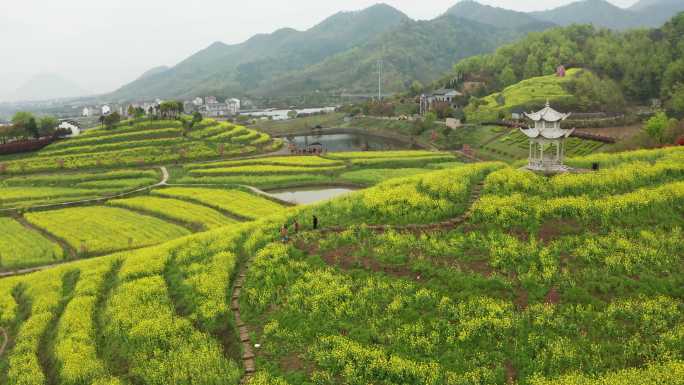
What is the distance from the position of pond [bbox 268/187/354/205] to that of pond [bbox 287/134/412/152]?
117 ft

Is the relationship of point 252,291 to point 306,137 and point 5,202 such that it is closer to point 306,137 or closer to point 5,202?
point 5,202

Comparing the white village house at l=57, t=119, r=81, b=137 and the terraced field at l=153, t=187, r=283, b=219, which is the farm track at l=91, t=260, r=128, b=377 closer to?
the terraced field at l=153, t=187, r=283, b=219

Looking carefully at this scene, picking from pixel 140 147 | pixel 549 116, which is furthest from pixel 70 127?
pixel 549 116

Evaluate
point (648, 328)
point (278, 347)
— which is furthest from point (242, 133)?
point (648, 328)

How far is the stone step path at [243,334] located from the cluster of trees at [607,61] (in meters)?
80.2

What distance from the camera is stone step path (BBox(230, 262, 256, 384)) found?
16845 millimetres

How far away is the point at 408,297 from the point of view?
63.4 feet

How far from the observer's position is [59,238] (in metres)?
39.9

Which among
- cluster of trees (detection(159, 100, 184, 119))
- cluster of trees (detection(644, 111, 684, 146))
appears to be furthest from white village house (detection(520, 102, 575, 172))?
cluster of trees (detection(159, 100, 184, 119))

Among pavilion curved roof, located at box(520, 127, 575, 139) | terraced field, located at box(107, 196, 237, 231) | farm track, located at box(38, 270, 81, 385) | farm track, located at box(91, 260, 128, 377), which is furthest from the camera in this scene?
terraced field, located at box(107, 196, 237, 231)

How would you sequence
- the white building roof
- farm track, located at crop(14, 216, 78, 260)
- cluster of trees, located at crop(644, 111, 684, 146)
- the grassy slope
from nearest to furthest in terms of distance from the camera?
the white building roof
farm track, located at crop(14, 216, 78, 260)
cluster of trees, located at crop(644, 111, 684, 146)
the grassy slope

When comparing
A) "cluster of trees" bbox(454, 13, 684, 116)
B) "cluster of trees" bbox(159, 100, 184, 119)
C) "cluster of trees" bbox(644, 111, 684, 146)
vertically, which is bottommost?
"cluster of trees" bbox(644, 111, 684, 146)

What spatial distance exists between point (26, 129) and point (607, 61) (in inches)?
5468

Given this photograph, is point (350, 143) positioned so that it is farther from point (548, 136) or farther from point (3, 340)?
point (3, 340)
